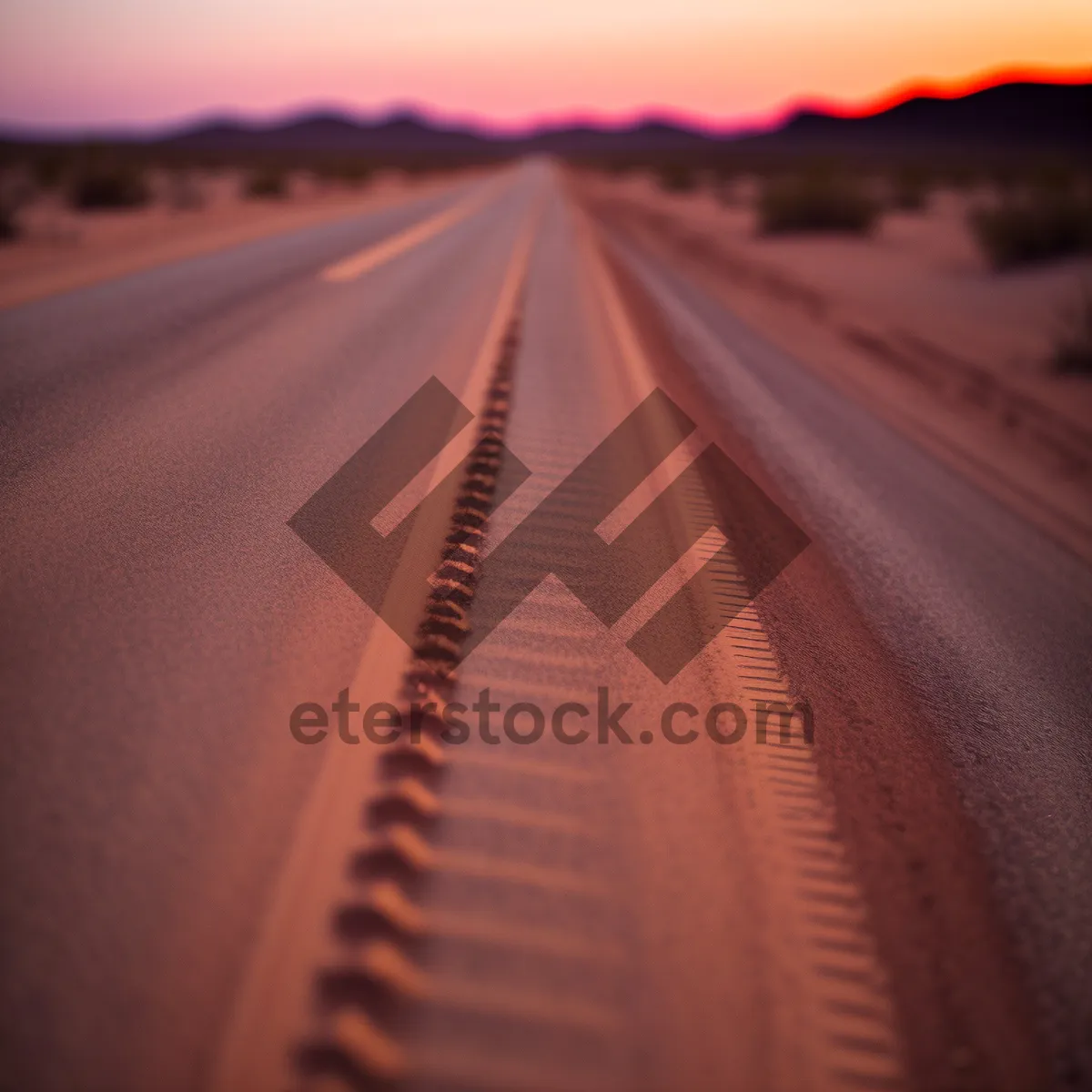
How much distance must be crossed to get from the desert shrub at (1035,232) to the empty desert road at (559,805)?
32.5ft

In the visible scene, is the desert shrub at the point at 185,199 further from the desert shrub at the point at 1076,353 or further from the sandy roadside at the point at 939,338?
the desert shrub at the point at 1076,353

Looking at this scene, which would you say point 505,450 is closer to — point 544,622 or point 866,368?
point 544,622

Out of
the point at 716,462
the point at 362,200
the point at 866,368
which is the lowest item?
the point at 716,462

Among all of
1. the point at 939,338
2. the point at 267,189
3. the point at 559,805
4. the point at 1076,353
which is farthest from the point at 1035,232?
the point at 267,189

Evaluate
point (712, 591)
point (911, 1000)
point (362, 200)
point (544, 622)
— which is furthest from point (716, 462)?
point (362, 200)

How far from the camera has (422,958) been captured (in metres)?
1.71

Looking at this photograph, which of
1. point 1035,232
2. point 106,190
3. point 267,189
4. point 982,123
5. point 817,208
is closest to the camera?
point 1035,232

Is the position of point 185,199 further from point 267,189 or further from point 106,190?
point 267,189

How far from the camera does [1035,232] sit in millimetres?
12133

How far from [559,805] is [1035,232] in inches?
539

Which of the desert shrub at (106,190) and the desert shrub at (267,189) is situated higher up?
the desert shrub at (267,189)

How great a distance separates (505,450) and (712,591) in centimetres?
176

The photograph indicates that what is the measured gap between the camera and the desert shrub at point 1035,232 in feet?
39.9

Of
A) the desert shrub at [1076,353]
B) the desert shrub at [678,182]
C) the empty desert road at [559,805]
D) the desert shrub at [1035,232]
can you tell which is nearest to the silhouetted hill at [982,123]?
the desert shrub at [678,182]
